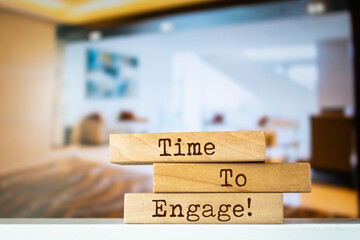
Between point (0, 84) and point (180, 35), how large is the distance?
13.7 ft

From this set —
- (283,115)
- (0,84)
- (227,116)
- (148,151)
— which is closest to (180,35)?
(227,116)

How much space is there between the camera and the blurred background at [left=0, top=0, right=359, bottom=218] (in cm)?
365

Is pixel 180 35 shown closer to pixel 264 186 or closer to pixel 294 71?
pixel 294 71

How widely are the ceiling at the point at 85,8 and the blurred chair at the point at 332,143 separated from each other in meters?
2.57

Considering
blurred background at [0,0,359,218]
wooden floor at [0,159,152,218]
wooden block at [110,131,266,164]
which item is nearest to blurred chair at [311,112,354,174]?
blurred background at [0,0,359,218]

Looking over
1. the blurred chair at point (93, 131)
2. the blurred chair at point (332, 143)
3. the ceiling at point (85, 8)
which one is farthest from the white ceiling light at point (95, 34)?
the blurred chair at point (332, 143)

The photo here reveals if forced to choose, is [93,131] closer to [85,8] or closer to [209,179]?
[85,8]

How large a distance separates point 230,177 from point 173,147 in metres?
0.12

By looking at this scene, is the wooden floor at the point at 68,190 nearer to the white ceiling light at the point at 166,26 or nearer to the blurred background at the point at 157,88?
the blurred background at the point at 157,88

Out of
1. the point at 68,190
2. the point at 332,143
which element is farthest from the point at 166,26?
the point at 332,143

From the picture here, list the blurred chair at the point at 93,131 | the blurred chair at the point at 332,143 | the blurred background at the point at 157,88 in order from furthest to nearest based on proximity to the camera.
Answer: the blurred chair at the point at 93,131
the blurred chair at the point at 332,143
the blurred background at the point at 157,88

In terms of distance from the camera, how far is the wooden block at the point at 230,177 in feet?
1.61

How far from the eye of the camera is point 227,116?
28.0 ft
